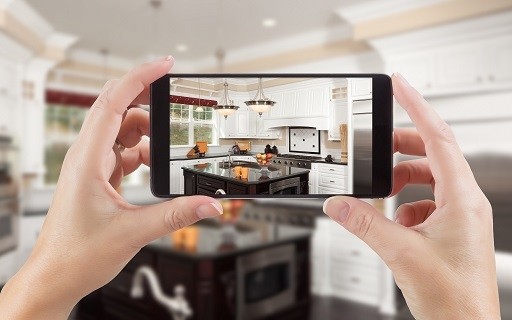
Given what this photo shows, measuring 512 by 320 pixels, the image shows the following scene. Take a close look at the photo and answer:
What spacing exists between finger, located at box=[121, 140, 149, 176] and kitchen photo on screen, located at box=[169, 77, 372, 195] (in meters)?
0.16

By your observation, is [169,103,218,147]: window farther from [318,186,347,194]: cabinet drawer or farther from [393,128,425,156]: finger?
[393,128,425,156]: finger

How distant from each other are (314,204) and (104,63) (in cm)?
189

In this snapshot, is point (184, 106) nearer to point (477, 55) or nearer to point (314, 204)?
point (477, 55)

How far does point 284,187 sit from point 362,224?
0.37 ft

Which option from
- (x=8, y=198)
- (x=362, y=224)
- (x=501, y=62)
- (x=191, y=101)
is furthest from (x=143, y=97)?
(x=8, y=198)

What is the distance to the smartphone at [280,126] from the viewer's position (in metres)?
0.46

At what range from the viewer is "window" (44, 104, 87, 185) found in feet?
9.09

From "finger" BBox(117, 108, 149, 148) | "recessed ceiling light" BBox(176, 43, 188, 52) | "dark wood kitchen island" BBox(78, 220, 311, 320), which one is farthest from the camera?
"recessed ceiling light" BBox(176, 43, 188, 52)

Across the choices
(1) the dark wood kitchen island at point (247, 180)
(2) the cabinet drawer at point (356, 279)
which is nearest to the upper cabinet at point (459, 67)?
(2) the cabinet drawer at point (356, 279)

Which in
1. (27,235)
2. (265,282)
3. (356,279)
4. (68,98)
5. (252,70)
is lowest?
(356,279)

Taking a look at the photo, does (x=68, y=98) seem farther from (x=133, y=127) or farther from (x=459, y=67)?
(x=133, y=127)

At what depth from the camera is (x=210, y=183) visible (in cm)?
48

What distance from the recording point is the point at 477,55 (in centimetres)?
187

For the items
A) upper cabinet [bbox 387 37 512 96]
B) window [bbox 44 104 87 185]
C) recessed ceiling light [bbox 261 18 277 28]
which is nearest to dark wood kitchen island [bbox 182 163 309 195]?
upper cabinet [bbox 387 37 512 96]
